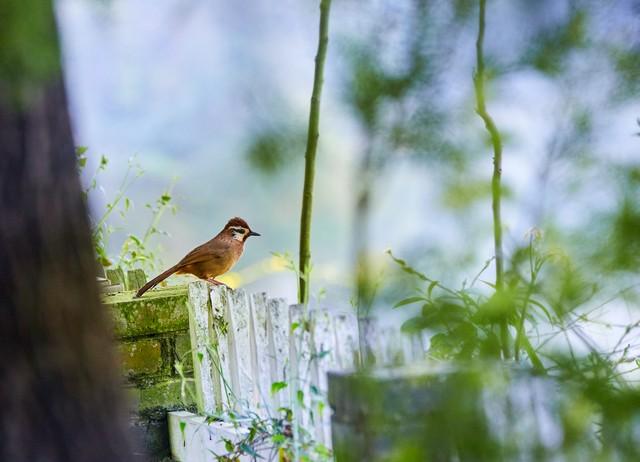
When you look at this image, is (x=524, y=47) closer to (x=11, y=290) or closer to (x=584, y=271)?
(x=584, y=271)

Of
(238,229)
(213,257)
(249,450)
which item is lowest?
(249,450)

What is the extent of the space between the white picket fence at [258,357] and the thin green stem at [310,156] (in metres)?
0.10

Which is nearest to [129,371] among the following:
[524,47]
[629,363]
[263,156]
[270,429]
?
[270,429]

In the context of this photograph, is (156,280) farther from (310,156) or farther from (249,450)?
(310,156)

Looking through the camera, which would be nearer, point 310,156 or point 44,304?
point 44,304

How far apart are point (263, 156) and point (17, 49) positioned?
1.86 feet

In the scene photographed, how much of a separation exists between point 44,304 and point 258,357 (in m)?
1.30

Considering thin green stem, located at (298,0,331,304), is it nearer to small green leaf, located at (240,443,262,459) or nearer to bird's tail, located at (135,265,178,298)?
small green leaf, located at (240,443,262,459)

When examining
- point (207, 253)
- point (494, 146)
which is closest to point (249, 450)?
point (494, 146)

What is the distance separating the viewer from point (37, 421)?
1139 millimetres

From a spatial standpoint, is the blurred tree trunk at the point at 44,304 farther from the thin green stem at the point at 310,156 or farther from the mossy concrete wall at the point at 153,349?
the mossy concrete wall at the point at 153,349

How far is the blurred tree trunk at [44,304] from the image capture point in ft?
3.69

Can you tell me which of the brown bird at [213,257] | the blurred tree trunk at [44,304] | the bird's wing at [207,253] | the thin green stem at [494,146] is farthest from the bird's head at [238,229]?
the blurred tree trunk at [44,304]

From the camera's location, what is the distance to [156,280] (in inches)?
121
